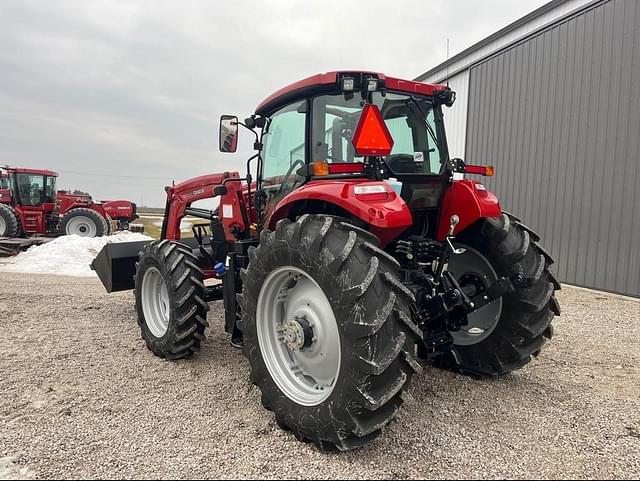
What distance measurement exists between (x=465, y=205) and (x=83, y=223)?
1480 cm

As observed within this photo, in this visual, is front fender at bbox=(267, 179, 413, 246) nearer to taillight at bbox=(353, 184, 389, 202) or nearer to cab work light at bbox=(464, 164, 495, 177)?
taillight at bbox=(353, 184, 389, 202)

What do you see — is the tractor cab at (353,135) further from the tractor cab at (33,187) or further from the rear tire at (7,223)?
the tractor cab at (33,187)

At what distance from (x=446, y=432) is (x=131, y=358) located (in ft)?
9.51

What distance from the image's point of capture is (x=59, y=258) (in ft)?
36.9

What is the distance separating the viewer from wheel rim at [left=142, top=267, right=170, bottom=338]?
178 inches

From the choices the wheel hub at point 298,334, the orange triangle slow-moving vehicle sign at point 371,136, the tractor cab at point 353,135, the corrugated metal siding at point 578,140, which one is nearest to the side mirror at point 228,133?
the tractor cab at point 353,135

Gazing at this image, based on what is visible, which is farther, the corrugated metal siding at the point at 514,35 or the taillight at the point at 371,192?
the corrugated metal siding at the point at 514,35

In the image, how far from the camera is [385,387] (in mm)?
2363

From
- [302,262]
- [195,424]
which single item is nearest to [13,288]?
[195,424]

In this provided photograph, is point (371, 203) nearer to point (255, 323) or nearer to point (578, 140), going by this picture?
point (255, 323)

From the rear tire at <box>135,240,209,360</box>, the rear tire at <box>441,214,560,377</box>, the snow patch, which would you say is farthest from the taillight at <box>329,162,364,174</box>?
the snow patch

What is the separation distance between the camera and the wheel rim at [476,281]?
358 cm

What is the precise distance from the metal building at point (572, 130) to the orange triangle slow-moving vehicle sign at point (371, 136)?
5.05 m

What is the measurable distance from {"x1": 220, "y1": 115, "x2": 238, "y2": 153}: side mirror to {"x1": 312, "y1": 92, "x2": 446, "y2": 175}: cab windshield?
99cm
